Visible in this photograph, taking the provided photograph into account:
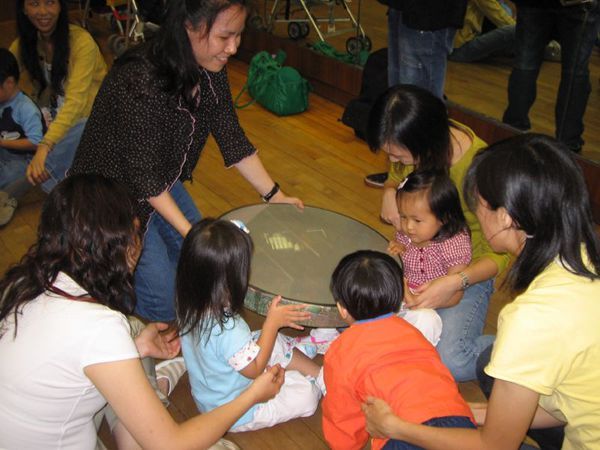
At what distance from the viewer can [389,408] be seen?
1.39 meters

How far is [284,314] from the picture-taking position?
165 cm

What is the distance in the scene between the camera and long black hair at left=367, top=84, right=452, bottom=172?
187 centimetres

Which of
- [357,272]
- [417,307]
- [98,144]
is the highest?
[98,144]

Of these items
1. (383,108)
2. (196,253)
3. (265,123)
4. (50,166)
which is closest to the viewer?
(196,253)

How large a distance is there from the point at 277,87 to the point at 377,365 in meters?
2.95

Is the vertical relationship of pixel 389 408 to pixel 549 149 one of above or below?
below

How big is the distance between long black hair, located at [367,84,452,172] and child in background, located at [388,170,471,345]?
7cm

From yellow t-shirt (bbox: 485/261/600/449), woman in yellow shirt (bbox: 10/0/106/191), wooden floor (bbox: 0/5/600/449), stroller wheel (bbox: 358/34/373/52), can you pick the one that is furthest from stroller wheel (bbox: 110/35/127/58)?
yellow t-shirt (bbox: 485/261/600/449)

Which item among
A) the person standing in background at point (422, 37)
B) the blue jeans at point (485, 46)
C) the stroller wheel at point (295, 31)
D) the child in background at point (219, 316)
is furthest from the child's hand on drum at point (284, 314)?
the stroller wheel at point (295, 31)

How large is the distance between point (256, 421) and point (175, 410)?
306mm

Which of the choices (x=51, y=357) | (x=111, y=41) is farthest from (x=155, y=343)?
(x=111, y=41)

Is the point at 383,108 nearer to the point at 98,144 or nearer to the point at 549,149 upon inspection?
the point at 549,149

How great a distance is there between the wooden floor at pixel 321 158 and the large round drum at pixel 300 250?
1.52 ft

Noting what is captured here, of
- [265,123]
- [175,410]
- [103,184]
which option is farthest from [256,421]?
[265,123]
